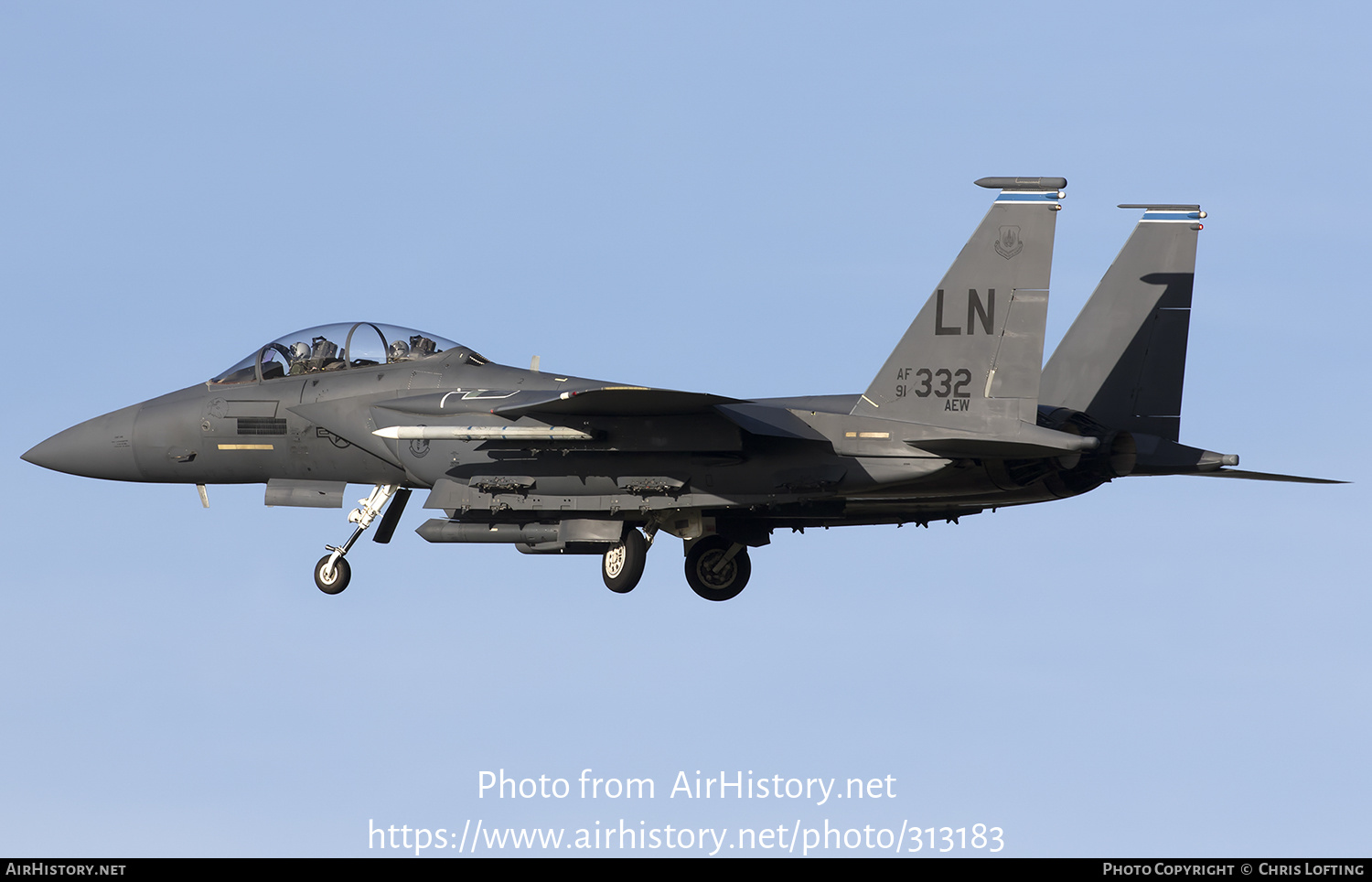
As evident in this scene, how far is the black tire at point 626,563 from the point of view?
21.3 metres

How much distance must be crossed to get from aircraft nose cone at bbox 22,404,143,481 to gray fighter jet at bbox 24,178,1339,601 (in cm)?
3

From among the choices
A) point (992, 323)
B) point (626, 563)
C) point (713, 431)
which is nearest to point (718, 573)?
point (626, 563)

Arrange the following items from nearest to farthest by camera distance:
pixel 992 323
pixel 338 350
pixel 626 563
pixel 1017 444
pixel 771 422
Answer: pixel 1017 444
pixel 992 323
pixel 771 422
pixel 626 563
pixel 338 350

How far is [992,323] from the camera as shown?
18938 millimetres

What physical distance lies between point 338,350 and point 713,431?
517cm

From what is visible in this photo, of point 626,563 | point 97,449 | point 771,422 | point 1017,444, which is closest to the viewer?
point 1017,444

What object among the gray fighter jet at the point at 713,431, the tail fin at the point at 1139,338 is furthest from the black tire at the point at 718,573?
the tail fin at the point at 1139,338

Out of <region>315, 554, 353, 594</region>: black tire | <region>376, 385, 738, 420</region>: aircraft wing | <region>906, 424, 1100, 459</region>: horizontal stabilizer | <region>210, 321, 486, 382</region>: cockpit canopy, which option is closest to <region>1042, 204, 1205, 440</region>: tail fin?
<region>906, 424, 1100, 459</region>: horizontal stabilizer

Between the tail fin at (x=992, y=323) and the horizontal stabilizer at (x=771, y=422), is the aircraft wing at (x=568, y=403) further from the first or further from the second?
the tail fin at (x=992, y=323)

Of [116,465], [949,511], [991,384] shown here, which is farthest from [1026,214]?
[116,465]

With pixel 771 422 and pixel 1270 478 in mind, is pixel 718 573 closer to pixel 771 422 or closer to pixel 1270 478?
pixel 771 422

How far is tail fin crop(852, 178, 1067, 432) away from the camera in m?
18.8

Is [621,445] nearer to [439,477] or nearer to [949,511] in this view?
[439,477]

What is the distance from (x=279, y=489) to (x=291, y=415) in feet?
3.05
